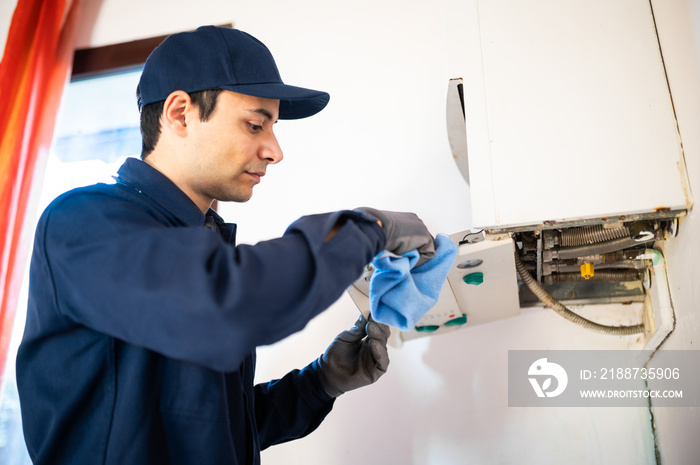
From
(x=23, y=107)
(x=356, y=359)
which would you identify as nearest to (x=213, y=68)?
(x=356, y=359)

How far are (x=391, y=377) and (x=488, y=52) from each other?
2.47ft

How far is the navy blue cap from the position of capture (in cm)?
86

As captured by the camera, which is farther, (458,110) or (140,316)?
(458,110)

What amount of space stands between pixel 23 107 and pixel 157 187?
111cm

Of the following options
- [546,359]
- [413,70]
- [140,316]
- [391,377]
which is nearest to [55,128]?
[413,70]

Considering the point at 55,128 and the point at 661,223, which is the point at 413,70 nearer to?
the point at 661,223

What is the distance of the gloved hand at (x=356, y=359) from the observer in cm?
104

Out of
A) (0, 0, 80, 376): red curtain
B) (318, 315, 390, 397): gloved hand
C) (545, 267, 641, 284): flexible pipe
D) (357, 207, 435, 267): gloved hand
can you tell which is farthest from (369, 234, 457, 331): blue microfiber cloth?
(0, 0, 80, 376): red curtain

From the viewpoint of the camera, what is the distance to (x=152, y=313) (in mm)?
603

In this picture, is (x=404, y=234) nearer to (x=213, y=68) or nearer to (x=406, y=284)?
(x=406, y=284)

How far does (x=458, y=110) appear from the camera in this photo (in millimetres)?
1167

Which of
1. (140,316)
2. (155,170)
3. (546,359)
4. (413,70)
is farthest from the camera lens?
(413,70)

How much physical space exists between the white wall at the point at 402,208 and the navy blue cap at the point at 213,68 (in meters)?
0.36

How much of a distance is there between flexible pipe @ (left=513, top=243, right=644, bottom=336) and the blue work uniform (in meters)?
0.55
